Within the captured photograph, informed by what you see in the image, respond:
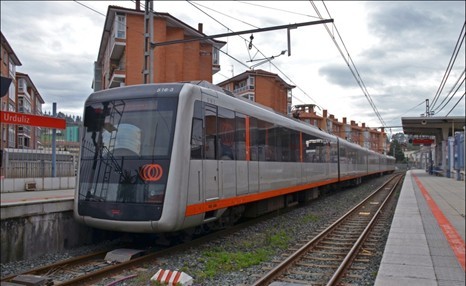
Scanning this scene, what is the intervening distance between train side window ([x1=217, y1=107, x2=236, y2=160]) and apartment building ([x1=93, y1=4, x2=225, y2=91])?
25266 mm

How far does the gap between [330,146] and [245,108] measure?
11486 millimetres

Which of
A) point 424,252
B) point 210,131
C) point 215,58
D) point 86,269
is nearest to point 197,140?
point 210,131

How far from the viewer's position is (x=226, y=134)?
9.39 metres

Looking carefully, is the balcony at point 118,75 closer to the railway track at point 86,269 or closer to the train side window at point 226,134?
the train side window at point 226,134

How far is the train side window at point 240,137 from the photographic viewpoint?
995 centimetres

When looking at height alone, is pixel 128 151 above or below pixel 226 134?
below

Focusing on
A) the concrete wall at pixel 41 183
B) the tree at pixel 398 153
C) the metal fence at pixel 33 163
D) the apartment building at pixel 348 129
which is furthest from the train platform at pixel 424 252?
the tree at pixel 398 153

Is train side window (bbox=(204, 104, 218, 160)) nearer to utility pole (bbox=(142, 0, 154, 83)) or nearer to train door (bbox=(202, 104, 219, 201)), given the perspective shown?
train door (bbox=(202, 104, 219, 201))

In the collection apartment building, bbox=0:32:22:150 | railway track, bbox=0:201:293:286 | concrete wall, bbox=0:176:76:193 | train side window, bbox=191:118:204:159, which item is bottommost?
railway track, bbox=0:201:293:286

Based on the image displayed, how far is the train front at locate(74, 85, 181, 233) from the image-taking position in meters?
7.67

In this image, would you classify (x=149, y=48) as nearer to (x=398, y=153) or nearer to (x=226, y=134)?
(x=226, y=134)

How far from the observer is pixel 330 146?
69.1 feet

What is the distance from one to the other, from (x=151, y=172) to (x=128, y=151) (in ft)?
2.20

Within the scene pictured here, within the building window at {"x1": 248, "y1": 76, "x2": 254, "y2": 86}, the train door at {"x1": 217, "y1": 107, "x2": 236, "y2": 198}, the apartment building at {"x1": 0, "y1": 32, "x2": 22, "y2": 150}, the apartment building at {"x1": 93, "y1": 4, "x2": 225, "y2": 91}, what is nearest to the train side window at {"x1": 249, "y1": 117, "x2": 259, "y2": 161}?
the train door at {"x1": 217, "y1": 107, "x2": 236, "y2": 198}
